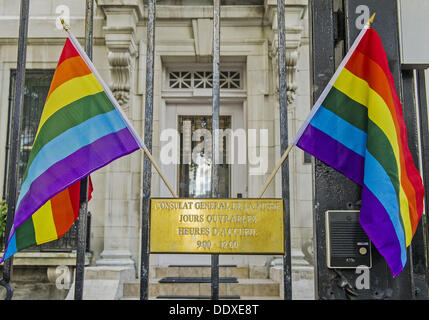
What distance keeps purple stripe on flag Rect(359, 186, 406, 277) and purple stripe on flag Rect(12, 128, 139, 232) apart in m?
1.21

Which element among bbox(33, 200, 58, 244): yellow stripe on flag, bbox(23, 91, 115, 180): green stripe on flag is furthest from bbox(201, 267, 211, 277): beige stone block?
bbox(23, 91, 115, 180): green stripe on flag

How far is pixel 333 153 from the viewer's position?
227 centimetres

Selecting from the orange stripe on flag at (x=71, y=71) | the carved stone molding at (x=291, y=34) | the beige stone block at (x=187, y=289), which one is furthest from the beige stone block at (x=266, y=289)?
the orange stripe on flag at (x=71, y=71)

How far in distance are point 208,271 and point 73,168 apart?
483 cm

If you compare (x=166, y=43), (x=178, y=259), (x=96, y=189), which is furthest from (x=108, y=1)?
(x=178, y=259)

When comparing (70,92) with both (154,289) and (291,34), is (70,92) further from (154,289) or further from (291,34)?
(291,34)

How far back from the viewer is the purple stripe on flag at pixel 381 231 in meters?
2.07

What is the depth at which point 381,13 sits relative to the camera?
2.36 metres

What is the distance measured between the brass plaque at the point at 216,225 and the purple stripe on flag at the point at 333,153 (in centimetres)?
32

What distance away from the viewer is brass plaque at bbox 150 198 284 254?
2.17m

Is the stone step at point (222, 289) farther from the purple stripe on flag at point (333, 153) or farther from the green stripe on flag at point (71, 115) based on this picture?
the purple stripe on flag at point (333, 153)

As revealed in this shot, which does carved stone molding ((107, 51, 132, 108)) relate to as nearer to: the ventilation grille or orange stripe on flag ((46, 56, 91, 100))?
orange stripe on flag ((46, 56, 91, 100))

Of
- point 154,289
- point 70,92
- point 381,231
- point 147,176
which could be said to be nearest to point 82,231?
point 147,176
